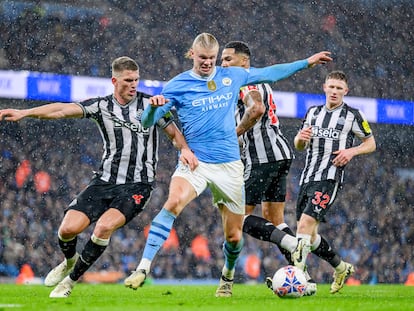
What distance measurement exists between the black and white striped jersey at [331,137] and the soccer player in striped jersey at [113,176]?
5.31 feet

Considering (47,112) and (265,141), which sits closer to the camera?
(47,112)

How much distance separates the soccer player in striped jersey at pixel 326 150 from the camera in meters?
7.20

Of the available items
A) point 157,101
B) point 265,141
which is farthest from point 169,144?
point 157,101

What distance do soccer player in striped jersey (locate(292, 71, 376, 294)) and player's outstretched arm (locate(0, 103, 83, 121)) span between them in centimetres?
200

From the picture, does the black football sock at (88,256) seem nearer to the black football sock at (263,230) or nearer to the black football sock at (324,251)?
the black football sock at (263,230)

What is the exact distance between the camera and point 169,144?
1703 centimetres

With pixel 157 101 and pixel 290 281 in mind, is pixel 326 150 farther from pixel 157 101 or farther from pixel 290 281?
pixel 157 101

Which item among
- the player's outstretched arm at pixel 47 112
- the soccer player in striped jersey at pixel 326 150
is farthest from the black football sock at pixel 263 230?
the player's outstretched arm at pixel 47 112

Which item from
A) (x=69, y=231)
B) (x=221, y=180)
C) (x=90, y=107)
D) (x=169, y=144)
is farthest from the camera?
(x=169, y=144)

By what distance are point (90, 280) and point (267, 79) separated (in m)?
8.71

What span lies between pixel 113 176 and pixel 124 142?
11.2 inches

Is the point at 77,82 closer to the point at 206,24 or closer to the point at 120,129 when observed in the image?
the point at 206,24

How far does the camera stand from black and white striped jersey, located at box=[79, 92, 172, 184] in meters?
6.52

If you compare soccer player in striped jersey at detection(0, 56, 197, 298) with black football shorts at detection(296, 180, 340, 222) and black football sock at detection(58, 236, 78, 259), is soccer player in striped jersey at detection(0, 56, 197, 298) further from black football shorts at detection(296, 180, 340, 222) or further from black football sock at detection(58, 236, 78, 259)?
black football shorts at detection(296, 180, 340, 222)
